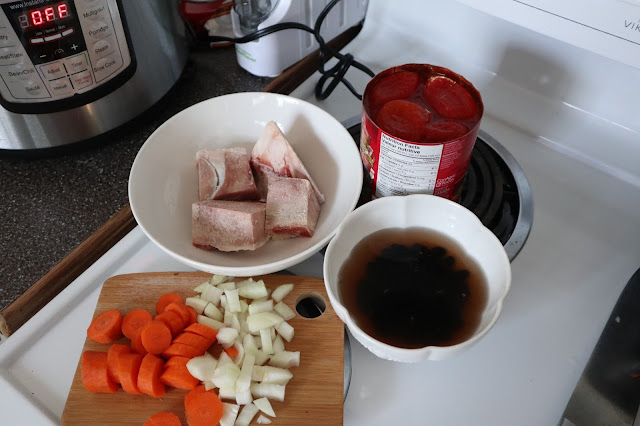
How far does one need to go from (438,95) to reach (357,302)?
0.89 ft

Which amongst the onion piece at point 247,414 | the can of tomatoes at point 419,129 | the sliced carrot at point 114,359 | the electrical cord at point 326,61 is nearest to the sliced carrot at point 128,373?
the sliced carrot at point 114,359

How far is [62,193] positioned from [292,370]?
0.45 meters

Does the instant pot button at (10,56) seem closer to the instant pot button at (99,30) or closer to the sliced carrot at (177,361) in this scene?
the instant pot button at (99,30)

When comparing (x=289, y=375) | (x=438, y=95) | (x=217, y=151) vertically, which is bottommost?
(x=289, y=375)

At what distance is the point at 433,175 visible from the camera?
0.64m

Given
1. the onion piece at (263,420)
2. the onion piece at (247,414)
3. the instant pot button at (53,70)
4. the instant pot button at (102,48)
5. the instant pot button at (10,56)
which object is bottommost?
the onion piece at (263,420)

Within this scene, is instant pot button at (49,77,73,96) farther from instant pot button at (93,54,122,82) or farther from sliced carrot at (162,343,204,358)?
sliced carrot at (162,343,204,358)

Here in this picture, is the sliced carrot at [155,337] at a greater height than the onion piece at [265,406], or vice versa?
the sliced carrot at [155,337]

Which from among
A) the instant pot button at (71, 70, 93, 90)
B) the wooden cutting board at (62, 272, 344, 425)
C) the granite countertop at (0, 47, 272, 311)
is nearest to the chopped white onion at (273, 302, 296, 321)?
the wooden cutting board at (62, 272, 344, 425)

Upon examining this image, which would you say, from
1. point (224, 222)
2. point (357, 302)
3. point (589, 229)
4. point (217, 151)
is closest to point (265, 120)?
point (217, 151)

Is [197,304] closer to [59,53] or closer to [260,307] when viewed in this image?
[260,307]

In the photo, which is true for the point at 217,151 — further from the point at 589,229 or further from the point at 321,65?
the point at 589,229

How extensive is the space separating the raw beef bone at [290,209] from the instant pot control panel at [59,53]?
0.94ft

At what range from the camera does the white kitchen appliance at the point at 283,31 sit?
2.81 feet
